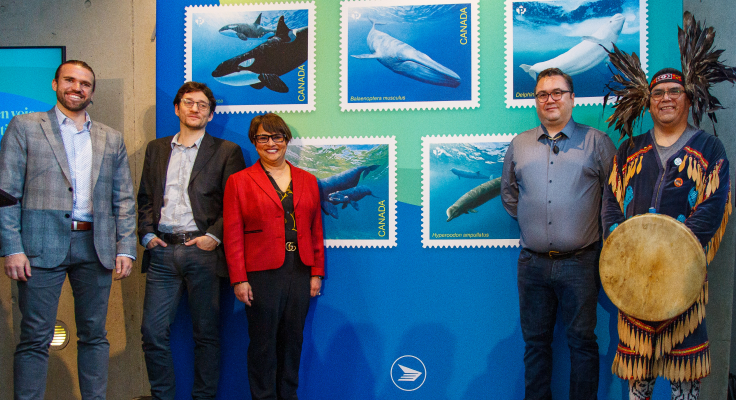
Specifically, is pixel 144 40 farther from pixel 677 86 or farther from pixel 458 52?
pixel 677 86

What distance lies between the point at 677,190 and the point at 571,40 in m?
1.48

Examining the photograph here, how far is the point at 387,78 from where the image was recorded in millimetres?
3760

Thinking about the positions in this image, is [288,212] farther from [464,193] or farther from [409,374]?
[409,374]

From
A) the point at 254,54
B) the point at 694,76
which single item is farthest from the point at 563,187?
the point at 254,54

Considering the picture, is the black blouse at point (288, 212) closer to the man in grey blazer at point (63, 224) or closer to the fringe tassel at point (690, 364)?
the man in grey blazer at point (63, 224)

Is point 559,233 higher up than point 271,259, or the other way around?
point 559,233

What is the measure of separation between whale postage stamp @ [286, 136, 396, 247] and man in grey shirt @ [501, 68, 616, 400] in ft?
3.19

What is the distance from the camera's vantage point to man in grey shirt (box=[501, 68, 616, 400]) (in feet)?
10.1

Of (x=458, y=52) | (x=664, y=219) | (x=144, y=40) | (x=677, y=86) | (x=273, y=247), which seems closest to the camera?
(x=664, y=219)

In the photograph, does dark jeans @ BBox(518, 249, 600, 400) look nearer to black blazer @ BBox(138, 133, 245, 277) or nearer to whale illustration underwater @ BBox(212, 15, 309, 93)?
black blazer @ BBox(138, 133, 245, 277)

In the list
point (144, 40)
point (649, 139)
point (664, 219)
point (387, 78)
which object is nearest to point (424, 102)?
point (387, 78)

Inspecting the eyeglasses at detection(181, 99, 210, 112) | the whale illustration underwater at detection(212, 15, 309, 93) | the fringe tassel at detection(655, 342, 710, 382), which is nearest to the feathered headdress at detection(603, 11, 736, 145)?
the fringe tassel at detection(655, 342, 710, 382)

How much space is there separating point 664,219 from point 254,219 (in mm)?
2414

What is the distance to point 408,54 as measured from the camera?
3744 millimetres
